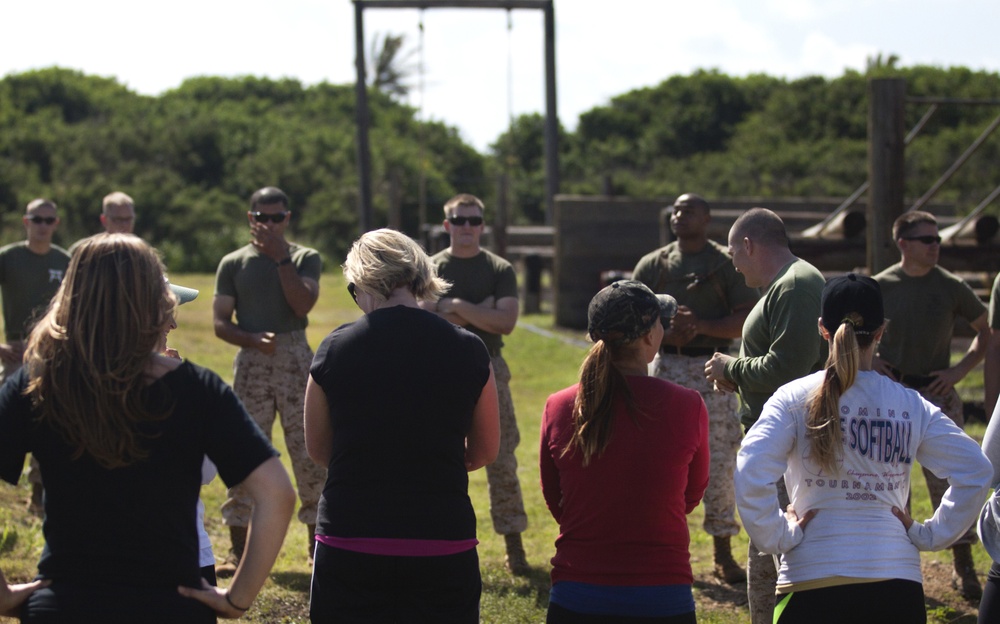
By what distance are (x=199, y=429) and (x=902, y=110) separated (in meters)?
7.13

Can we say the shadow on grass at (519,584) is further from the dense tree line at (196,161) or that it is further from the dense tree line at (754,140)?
the dense tree line at (754,140)

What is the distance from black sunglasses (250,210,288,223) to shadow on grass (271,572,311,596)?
75.9 inches

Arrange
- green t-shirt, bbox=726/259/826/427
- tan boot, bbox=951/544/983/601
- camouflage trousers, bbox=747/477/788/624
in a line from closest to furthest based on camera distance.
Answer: green t-shirt, bbox=726/259/826/427 → camouflage trousers, bbox=747/477/788/624 → tan boot, bbox=951/544/983/601

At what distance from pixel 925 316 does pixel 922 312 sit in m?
0.03

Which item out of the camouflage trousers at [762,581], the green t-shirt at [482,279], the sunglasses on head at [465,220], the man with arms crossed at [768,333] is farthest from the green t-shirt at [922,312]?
the sunglasses on head at [465,220]

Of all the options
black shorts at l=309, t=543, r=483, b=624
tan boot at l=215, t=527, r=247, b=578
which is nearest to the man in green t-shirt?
tan boot at l=215, t=527, r=247, b=578

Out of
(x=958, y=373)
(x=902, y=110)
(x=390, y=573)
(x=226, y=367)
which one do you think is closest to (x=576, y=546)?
(x=390, y=573)

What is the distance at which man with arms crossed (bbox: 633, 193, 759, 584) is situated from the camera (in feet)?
19.3

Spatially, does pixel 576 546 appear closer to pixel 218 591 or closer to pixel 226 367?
pixel 218 591

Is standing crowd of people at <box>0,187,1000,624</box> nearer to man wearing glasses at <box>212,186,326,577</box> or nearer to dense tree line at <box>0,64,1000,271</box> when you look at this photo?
man wearing glasses at <box>212,186,326,577</box>

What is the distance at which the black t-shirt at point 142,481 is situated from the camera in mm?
2576

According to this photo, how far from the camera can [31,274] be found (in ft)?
23.5

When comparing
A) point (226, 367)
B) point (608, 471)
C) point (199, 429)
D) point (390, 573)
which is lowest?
point (226, 367)

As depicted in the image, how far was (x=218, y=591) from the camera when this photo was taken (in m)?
2.68
